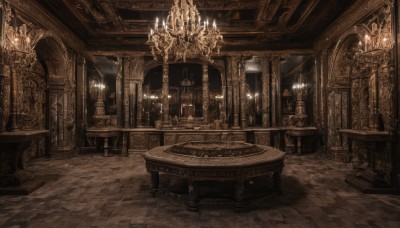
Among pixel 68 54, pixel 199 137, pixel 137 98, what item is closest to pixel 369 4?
pixel 199 137

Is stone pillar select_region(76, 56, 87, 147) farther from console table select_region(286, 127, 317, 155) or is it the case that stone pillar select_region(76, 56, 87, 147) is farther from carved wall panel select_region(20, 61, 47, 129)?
console table select_region(286, 127, 317, 155)

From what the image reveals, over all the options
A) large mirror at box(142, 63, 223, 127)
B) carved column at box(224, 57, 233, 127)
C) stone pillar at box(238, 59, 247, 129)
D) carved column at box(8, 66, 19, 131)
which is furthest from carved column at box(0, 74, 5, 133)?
stone pillar at box(238, 59, 247, 129)

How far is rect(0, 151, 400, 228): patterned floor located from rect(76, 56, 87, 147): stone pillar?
3.45 m

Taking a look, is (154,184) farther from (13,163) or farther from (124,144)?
(124,144)

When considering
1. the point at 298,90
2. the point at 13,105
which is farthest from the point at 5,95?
the point at 298,90

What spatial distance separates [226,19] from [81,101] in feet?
19.1

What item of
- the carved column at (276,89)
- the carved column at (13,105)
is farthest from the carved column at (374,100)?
the carved column at (13,105)

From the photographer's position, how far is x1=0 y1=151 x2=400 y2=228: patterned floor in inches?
116

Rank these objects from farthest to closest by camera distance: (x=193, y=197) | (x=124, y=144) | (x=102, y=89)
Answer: (x=102, y=89)
(x=124, y=144)
(x=193, y=197)

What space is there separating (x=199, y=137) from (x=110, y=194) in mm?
4478

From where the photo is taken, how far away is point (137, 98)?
30.5 ft

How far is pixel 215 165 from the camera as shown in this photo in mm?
3203

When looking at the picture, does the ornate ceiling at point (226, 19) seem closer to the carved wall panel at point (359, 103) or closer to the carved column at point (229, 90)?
the carved column at point (229, 90)

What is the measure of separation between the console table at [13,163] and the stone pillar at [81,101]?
3955 millimetres
